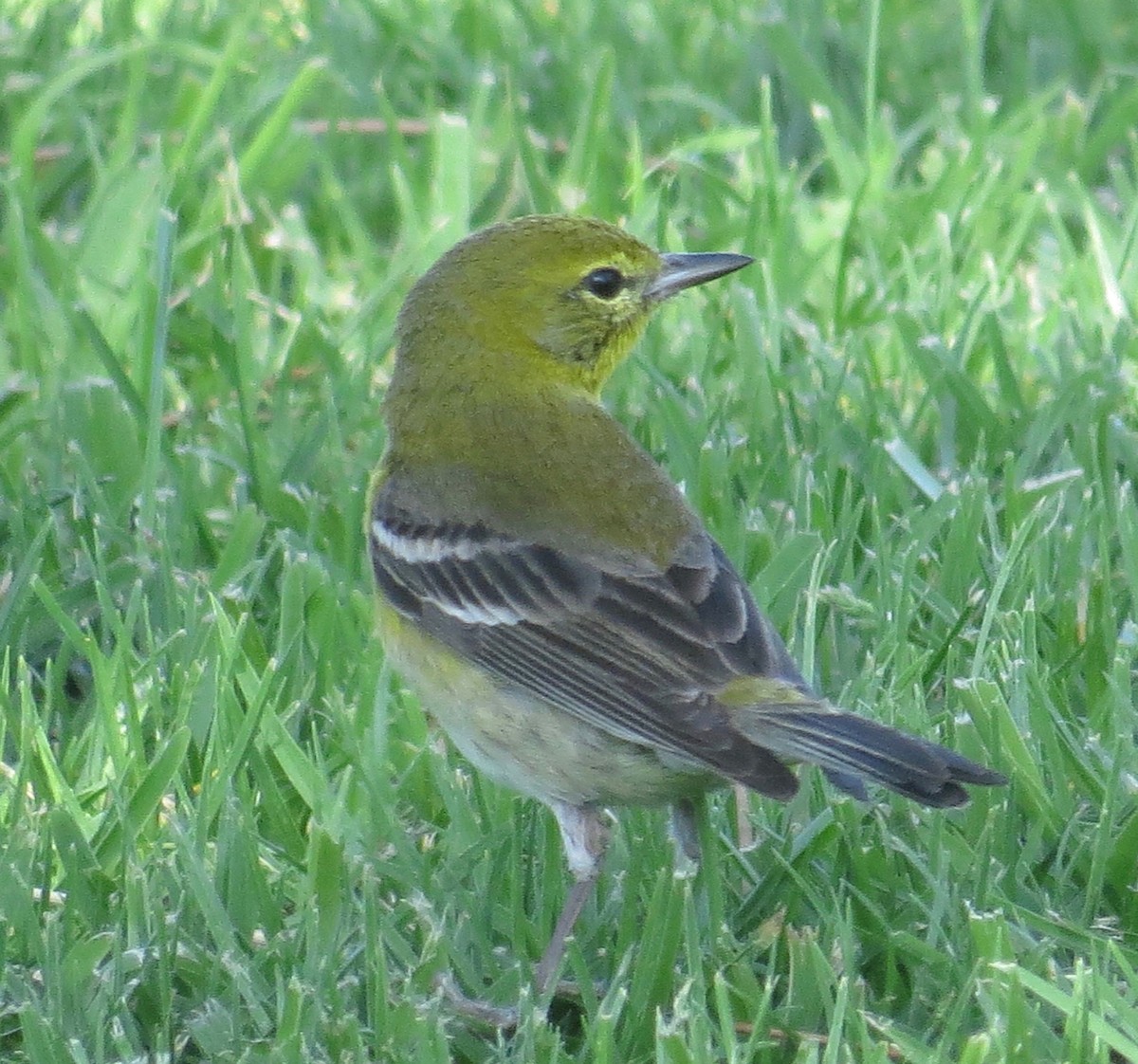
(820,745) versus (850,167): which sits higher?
(820,745)

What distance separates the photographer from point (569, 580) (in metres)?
4.20

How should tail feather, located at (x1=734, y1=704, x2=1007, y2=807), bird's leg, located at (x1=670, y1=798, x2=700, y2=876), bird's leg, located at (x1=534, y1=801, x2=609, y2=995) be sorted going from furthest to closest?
bird's leg, located at (x1=670, y1=798, x2=700, y2=876) < bird's leg, located at (x1=534, y1=801, x2=609, y2=995) < tail feather, located at (x1=734, y1=704, x2=1007, y2=807)

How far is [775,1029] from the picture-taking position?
362 cm

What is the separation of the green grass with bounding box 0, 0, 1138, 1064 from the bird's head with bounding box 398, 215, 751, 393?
0.59 m

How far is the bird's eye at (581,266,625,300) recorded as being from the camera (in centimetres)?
489

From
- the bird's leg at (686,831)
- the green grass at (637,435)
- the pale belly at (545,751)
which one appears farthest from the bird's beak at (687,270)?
the bird's leg at (686,831)

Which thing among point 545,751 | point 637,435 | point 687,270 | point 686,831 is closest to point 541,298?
point 687,270

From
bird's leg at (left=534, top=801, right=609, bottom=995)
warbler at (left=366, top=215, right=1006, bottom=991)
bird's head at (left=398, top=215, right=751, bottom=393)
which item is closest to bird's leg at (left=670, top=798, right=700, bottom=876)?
warbler at (left=366, top=215, right=1006, bottom=991)

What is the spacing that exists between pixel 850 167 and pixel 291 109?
1.83 meters

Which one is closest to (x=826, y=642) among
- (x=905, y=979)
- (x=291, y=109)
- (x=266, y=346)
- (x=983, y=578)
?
(x=983, y=578)

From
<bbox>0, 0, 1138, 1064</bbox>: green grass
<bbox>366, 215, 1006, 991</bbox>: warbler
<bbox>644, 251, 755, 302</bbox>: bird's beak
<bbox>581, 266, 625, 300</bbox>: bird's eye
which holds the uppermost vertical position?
<bbox>581, 266, 625, 300</bbox>: bird's eye

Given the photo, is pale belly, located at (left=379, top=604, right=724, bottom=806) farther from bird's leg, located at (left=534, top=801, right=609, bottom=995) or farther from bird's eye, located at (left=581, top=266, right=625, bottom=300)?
bird's eye, located at (left=581, top=266, right=625, bottom=300)

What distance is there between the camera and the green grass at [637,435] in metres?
3.71

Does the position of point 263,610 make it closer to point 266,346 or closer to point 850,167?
point 266,346
